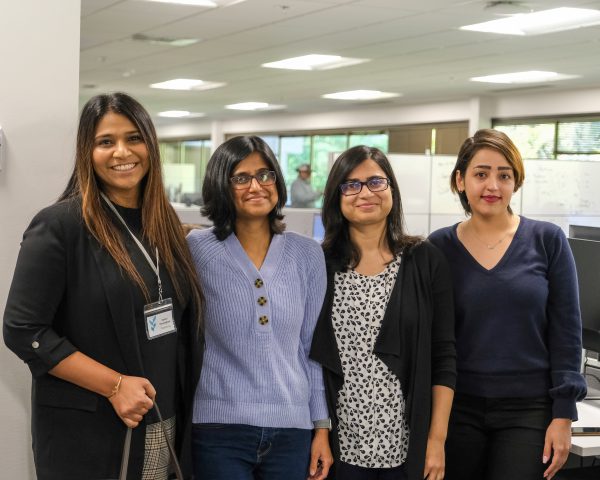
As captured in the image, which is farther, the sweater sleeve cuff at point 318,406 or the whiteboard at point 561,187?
the whiteboard at point 561,187

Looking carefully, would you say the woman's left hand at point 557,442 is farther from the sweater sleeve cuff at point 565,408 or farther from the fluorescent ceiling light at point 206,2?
the fluorescent ceiling light at point 206,2

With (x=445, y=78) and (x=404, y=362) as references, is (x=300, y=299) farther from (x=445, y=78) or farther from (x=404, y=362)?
(x=445, y=78)

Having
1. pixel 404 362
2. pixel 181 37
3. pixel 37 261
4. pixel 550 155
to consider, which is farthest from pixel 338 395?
pixel 550 155

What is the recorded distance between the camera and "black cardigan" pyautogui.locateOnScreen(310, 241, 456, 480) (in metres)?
2.13

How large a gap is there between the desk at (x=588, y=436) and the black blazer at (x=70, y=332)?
4.25 feet

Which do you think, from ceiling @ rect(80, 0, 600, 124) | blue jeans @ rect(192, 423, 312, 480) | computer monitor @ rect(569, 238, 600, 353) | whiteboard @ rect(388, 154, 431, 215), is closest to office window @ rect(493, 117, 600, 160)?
ceiling @ rect(80, 0, 600, 124)

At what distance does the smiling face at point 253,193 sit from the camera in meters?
2.08

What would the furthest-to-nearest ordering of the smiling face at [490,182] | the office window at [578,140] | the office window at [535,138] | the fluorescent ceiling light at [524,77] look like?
the office window at [535,138] < the office window at [578,140] < the fluorescent ceiling light at [524,77] < the smiling face at [490,182]

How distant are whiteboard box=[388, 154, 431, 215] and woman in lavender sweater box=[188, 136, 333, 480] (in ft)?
16.9

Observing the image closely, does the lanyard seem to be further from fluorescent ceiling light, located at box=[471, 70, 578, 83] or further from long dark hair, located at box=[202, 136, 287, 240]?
fluorescent ceiling light, located at box=[471, 70, 578, 83]

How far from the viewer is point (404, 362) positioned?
7.07ft

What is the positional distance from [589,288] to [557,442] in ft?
3.25

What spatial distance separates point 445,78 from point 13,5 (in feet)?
27.4

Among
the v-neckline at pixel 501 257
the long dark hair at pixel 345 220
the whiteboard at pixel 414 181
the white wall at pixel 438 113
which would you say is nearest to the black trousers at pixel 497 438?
the v-neckline at pixel 501 257
